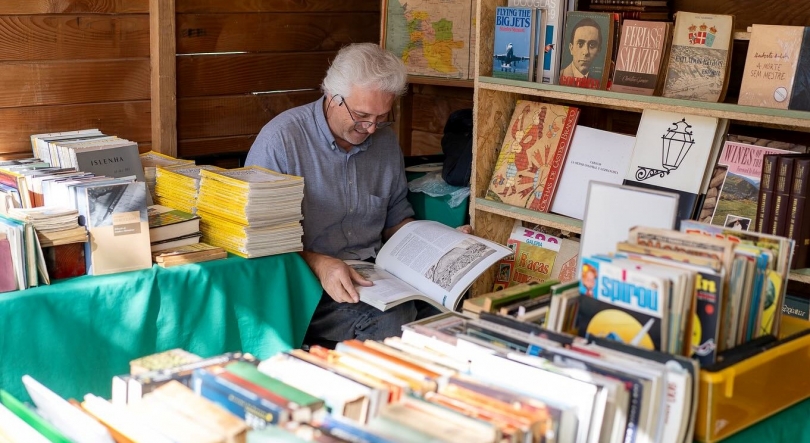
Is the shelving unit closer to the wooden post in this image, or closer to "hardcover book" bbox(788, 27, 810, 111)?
"hardcover book" bbox(788, 27, 810, 111)

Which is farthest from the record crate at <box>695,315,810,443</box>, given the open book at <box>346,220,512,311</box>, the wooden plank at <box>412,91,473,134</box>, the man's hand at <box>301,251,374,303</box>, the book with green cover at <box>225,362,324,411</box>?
the wooden plank at <box>412,91,473,134</box>

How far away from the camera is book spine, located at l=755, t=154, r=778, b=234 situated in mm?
2582

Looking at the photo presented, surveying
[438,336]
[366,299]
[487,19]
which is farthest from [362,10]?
[438,336]

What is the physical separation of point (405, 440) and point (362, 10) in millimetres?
3277

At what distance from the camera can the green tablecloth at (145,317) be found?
241 cm

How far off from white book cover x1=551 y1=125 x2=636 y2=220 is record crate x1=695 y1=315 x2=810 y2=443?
1.22m

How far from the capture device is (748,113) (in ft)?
8.77

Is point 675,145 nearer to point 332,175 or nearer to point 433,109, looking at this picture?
point 332,175

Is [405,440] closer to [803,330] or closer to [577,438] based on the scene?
[577,438]

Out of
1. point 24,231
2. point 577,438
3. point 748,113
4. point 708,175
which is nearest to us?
point 577,438

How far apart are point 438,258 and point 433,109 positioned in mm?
1461

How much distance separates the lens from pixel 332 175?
328 centimetres

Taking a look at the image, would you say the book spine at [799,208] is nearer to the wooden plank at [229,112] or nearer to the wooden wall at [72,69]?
the wooden plank at [229,112]

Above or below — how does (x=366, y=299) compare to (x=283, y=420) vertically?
below
